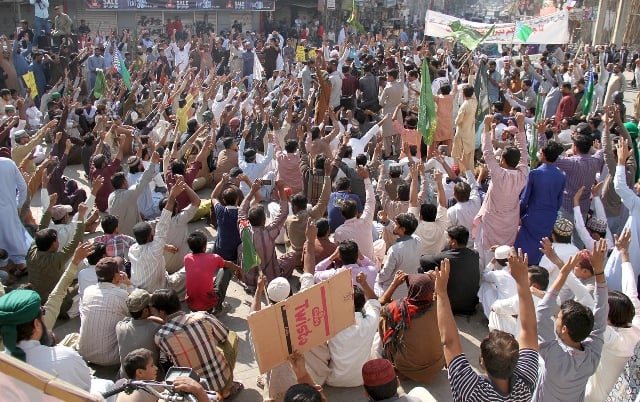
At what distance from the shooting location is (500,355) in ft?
8.78

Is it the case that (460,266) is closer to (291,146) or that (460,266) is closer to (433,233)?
(433,233)

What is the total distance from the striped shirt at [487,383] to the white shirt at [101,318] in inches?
103

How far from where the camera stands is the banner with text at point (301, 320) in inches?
132

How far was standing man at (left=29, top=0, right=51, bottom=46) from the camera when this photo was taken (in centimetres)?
1748

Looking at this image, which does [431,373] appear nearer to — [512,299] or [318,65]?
[512,299]

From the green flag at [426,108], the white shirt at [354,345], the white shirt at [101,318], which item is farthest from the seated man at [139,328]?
the green flag at [426,108]

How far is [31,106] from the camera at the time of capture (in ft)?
37.1

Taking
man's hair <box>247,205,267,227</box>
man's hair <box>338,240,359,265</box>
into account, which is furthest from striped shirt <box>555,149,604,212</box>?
man's hair <box>247,205,267,227</box>

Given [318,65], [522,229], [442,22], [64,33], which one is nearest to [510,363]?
[522,229]

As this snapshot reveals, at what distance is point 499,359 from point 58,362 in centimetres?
230

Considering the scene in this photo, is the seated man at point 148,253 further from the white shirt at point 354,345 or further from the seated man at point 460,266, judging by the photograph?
the seated man at point 460,266

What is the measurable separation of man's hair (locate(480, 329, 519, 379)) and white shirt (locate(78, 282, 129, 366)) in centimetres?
276

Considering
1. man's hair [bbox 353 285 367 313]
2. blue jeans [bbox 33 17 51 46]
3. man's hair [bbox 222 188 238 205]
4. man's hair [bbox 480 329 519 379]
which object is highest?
blue jeans [bbox 33 17 51 46]

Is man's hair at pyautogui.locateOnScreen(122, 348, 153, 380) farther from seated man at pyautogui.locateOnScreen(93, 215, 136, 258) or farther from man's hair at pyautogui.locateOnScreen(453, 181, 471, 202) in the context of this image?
man's hair at pyautogui.locateOnScreen(453, 181, 471, 202)
